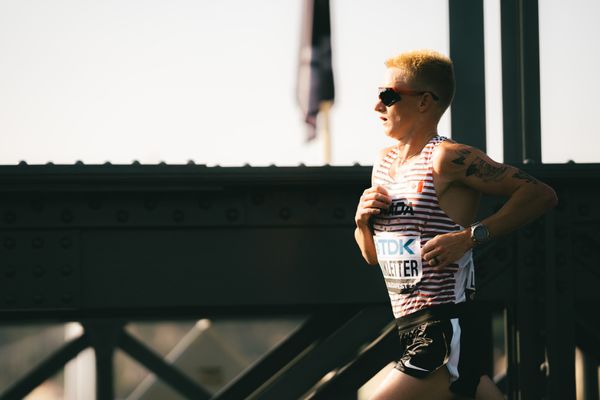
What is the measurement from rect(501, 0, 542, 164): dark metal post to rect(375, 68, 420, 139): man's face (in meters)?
1.48

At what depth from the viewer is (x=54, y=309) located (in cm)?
383

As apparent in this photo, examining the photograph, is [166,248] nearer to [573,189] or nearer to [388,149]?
[388,149]

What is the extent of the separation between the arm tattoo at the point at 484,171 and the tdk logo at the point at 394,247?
0.93 ft

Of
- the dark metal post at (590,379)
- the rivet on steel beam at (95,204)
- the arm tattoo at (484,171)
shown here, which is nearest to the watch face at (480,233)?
the arm tattoo at (484,171)

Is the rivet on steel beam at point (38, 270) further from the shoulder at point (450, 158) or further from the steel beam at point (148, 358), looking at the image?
the steel beam at point (148, 358)

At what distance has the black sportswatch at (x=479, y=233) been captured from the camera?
2.66 metres

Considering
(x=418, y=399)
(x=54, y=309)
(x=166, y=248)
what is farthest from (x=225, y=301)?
(x=418, y=399)

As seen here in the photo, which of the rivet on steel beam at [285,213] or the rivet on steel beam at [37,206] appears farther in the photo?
the rivet on steel beam at [285,213]

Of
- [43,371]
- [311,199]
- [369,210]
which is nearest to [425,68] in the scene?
[369,210]

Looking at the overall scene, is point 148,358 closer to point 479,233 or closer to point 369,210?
point 369,210

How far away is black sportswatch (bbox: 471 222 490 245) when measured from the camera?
2664mm

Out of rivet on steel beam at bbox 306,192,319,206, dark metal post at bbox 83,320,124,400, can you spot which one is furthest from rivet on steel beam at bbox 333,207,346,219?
dark metal post at bbox 83,320,124,400

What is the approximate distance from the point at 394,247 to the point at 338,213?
1222mm

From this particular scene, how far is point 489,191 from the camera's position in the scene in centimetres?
271
